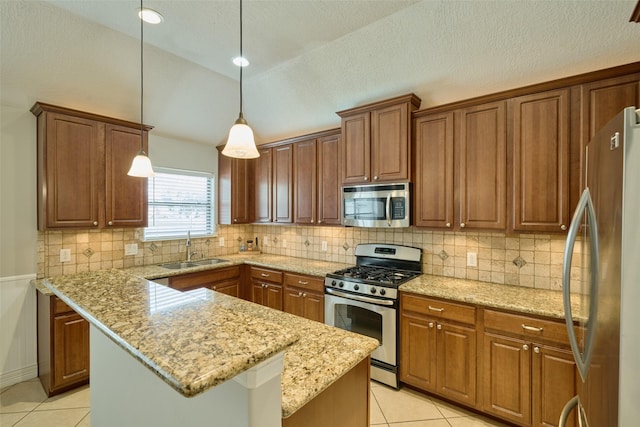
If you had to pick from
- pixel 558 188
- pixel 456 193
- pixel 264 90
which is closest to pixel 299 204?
pixel 264 90

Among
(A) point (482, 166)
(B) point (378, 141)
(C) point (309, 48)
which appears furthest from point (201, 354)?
(C) point (309, 48)

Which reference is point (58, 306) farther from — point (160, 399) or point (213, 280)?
point (160, 399)

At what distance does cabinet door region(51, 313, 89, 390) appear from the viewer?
8.39 ft

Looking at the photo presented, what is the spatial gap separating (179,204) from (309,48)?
2673 millimetres

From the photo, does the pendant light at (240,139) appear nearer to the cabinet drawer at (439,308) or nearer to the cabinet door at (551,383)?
the cabinet drawer at (439,308)

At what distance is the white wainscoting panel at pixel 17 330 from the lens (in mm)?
2729

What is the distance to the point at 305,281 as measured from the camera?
3359 mm

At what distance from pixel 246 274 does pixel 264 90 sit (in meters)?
2.40

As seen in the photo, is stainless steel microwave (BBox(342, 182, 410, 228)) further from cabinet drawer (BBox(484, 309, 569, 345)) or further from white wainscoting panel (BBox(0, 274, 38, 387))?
white wainscoting panel (BBox(0, 274, 38, 387))

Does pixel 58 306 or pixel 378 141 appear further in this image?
pixel 378 141

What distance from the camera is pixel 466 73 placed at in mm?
2574

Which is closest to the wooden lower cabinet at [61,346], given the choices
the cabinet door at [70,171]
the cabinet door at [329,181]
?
the cabinet door at [70,171]

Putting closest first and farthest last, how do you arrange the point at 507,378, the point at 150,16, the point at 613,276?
the point at 613,276 < the point at 507,378 < the point at 150,16

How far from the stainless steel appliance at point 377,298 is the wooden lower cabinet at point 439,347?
11 centimetres
